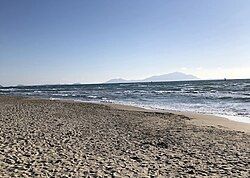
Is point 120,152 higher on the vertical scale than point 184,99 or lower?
higher

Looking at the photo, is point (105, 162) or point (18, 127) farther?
point (18, 127)

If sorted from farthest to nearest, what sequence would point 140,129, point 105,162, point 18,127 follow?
point 140,129 → point 18,127 → point 105,162

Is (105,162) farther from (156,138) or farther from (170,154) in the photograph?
(156,138)

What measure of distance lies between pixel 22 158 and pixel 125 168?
288cm

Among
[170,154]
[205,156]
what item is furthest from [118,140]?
[205,156]

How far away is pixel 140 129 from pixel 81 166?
7.23m

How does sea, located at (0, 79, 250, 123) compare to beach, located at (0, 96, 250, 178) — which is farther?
sea, located at (0, 79, 250, 123)

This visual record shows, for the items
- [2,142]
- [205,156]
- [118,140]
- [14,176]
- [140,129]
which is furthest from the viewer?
[140,129]

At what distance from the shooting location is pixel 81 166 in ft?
27.1

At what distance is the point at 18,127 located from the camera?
46.6ft

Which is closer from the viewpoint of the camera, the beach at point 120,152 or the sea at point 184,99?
the beach at point 120,152

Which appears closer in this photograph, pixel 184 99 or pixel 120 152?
pixel 120 152

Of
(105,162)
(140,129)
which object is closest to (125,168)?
(105,162)

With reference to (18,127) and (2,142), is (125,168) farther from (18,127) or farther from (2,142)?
(18,127)
